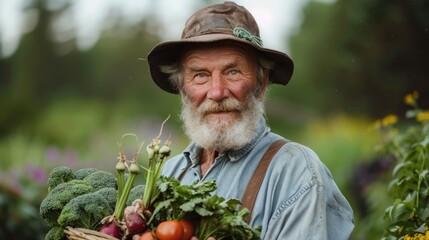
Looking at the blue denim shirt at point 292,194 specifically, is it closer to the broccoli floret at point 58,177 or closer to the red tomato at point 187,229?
the red tomato at point 187,229

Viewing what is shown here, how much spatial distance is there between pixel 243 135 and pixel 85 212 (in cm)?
94

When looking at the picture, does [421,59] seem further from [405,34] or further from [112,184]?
[112,184]

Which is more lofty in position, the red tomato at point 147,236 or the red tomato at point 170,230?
the red tomato at point 170,230

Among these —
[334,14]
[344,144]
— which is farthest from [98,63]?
[344,144]

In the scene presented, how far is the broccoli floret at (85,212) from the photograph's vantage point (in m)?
3.24

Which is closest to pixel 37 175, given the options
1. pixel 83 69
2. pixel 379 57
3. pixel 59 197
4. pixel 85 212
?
pixel 59 197

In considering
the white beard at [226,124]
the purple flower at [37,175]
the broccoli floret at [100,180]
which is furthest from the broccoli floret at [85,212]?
the purple flower at [37,175]

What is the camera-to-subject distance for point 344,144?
11656 mm

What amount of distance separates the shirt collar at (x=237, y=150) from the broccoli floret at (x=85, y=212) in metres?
0.82

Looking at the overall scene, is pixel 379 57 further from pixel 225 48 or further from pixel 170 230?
pixel 170 230

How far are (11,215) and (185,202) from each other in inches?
177

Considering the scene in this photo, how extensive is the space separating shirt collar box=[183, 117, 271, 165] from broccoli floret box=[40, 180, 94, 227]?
78 centimetres

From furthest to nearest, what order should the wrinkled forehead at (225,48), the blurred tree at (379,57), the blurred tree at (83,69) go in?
the blurred tree at (83,69), the blurred tree at (379,57), the wrinkled forehead at (225,48)

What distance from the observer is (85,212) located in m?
3.26
